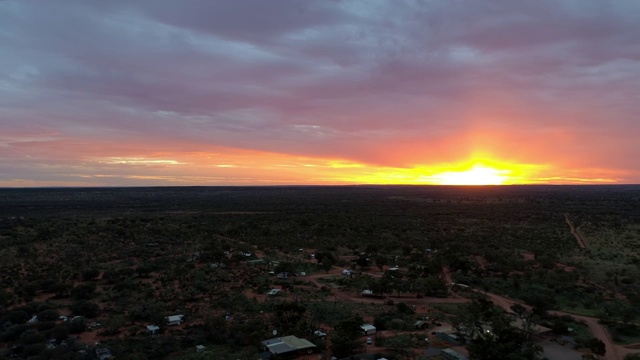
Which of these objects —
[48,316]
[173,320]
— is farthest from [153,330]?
[48,316]

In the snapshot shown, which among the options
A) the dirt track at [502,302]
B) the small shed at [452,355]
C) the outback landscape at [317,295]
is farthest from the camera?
the dirt track at [502,302]

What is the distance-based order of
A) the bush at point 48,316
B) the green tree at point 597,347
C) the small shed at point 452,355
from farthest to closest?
the bush at point 48,316, the green tree at point 597,347, the small shed at point 452,355

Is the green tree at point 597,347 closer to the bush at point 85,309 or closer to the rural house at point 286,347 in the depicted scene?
the rural house at point 286,347

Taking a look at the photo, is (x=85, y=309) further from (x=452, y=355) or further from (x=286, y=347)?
(x=452, y=355)

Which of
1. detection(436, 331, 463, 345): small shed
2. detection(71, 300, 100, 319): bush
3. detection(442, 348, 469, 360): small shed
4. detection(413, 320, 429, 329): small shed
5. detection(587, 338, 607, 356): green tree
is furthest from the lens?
detection(71, 300, 100, 319): bush

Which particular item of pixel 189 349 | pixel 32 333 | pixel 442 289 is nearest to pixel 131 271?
pixel 32 333

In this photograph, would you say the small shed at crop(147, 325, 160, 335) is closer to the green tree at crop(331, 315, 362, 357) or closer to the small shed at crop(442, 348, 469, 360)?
the green tree at crop(331, 315, 362, 357)

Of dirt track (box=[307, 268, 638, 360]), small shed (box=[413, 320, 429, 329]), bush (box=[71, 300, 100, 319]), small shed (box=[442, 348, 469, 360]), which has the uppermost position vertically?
bush (box=[71, 300, 100, 319])

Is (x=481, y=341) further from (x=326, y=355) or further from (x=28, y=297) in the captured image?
(x=28, y=297)

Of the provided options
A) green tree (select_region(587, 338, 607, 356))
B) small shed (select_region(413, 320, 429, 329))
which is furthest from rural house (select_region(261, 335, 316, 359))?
green tree (select_region(587, 338, 607, 356))

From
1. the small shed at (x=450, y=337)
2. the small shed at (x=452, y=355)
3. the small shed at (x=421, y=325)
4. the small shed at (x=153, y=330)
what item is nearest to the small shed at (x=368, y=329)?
the small shed at (x=421, y=325)
